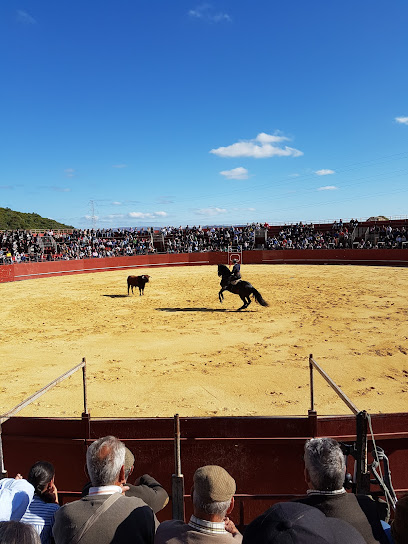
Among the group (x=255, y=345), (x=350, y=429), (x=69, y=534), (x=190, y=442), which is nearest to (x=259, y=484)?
(x=190, y=442)

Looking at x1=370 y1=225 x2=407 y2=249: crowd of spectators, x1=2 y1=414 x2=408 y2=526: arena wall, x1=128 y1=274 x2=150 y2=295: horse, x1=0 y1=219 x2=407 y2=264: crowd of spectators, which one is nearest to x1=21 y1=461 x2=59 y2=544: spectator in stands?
x1=2 y1=414 x2=408 y2=526: arena wall

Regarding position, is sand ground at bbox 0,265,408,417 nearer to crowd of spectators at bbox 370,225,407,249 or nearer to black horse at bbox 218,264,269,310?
black horse at bbox 218,264,269,310

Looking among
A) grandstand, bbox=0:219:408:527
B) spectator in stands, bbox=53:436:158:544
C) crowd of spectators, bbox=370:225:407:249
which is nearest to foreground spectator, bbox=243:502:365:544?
spectator in stands, bbox=53:436:158:544

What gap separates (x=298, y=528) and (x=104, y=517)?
0.91 metres

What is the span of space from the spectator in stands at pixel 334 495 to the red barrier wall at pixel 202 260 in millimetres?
25488

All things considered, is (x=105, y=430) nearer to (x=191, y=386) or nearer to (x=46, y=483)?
(x=46, y=483)

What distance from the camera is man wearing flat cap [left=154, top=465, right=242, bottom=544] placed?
180 cm

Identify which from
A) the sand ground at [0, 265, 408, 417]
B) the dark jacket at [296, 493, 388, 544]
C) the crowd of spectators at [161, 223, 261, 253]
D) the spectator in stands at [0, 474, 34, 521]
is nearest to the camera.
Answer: the dark jacket at [296, 493, 388, 544]

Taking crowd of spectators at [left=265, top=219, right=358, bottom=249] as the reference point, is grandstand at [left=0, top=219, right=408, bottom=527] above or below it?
below

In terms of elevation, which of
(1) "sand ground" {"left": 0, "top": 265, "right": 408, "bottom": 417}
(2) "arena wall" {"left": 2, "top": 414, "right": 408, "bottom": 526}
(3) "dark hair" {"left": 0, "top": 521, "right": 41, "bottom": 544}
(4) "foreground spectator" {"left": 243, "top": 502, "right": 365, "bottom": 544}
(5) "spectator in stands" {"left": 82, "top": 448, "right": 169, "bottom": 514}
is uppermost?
(3) "dark hair" {"left": 0, "top": 521, "right": 41, "bottom": 544}

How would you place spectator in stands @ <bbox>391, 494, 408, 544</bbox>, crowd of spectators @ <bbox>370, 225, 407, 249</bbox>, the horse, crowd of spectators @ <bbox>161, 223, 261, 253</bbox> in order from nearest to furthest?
spectator in stands @ <bbox>391, 494, 408, 544</bbox>
the horse
crowd of spectators @ <bbox>370, 225, 407, 249</bbox>
crowd of spectators @ <bbox>161, 223, 261, 253</bbox>

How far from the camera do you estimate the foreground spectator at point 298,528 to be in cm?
163

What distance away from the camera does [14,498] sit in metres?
2.31

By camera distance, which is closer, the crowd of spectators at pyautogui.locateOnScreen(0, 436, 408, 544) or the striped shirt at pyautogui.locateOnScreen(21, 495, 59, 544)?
the crowd of spectators at pyautogui.locateOnScreen(0, 436, 408, 544)
